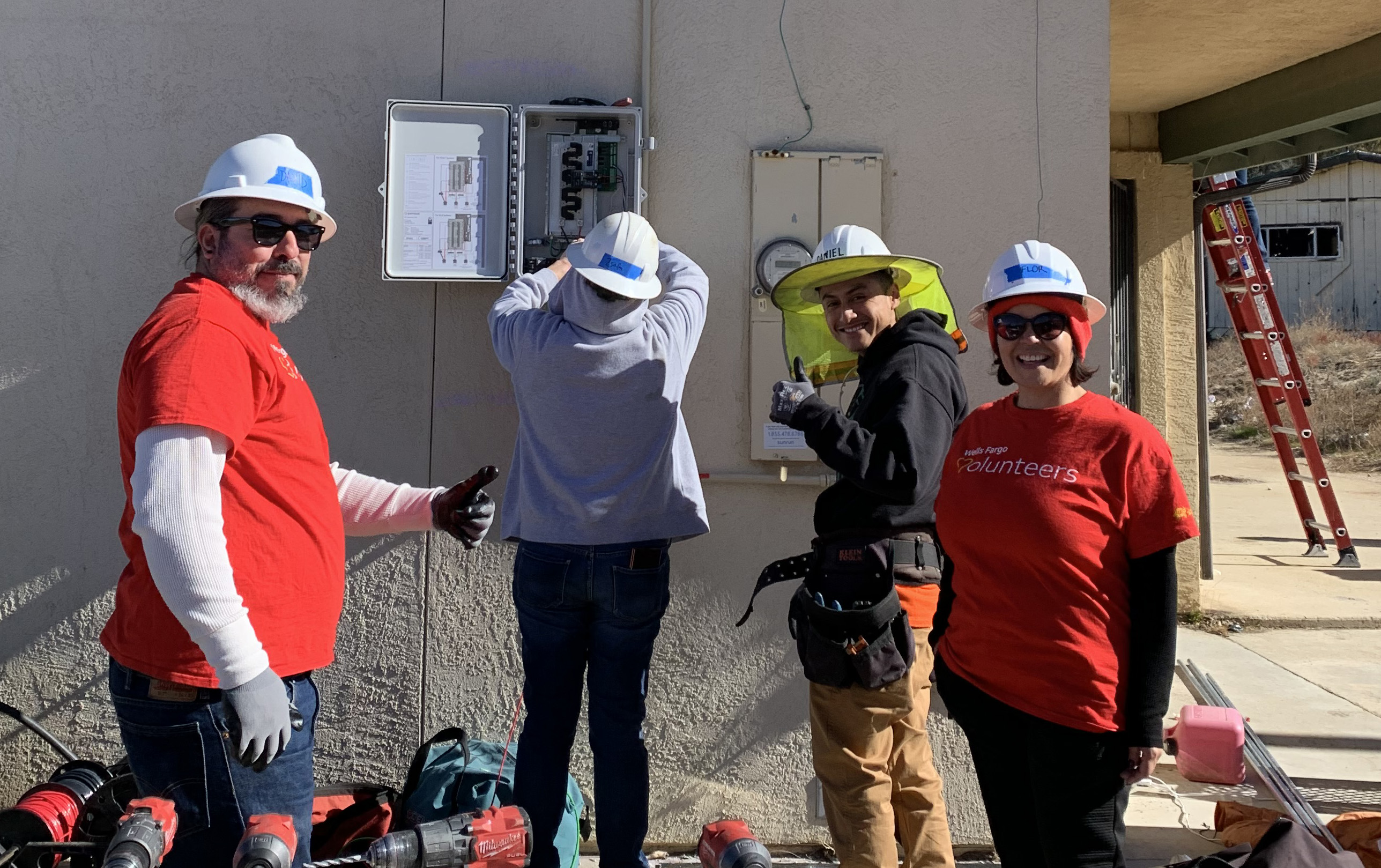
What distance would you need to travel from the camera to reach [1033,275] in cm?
245

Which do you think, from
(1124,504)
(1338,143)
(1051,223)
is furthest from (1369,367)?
(1124,504)

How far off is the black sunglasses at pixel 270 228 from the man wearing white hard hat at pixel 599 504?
30.2 inches

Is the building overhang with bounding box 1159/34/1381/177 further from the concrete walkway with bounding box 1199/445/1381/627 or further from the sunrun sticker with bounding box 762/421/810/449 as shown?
the sunrun sticker with bounding box 762/421/810/449

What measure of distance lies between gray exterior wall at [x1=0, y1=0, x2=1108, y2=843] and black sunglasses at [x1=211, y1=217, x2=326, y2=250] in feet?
4.76

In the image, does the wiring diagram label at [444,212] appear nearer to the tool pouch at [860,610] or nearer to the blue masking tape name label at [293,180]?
the blue masking tape name label at [293,180]

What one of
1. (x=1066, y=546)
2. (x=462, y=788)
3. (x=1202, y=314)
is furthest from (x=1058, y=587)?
(x=1202, y=314)

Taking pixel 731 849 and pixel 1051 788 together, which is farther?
pixel 1051 788

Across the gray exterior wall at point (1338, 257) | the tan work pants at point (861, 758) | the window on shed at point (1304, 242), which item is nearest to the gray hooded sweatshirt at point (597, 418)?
the tan work pants at point (861, 758)

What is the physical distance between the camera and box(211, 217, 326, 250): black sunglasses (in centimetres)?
221

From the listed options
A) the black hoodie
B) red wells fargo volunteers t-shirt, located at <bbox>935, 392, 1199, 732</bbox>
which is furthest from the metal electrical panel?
red wells fargo volunteers t-shirt, located at <bbox>935, 392, 1199, 732</bbox>

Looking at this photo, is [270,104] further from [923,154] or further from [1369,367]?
[1369,367]

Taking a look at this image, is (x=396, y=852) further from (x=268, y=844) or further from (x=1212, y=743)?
(x=1212, y=743)

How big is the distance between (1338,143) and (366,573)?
21.3 feet

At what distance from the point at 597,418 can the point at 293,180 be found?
1.01 m
